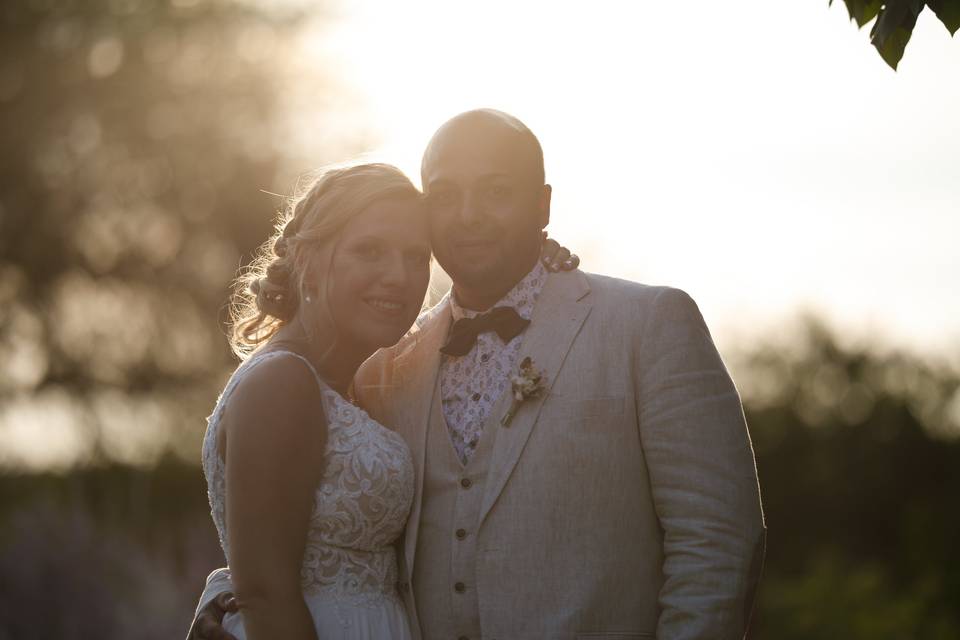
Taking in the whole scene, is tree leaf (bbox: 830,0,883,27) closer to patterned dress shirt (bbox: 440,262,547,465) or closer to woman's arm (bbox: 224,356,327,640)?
patterned dress shirt (bbox: 440,262,547,465)

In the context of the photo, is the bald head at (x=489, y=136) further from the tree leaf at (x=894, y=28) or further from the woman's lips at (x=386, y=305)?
the tree leaf at (x=894, y=28)

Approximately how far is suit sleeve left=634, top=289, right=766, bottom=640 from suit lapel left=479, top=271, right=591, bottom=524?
1.02ft

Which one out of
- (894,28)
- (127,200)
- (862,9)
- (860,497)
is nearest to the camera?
(894,28)

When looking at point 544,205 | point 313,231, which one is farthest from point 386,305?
point 544,205

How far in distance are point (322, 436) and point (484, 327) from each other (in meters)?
0.78

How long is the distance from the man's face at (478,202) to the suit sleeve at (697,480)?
0.64m

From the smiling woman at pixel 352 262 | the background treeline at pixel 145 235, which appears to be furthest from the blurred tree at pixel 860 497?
the smiling woman at pixel 352 262

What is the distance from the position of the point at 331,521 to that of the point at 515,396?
0.77 meters

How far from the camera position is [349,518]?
14.3 ft

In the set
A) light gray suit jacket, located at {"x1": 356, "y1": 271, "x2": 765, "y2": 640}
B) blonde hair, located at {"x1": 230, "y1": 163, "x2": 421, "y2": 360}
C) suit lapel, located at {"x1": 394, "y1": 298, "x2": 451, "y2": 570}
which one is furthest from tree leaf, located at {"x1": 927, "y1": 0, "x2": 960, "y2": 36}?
suit lapel, located at {"x1": 394, "y1": 298, "x2": 451, "y2": 570}

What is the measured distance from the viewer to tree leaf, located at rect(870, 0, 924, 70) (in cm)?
384

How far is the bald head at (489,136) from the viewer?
15.4 ft

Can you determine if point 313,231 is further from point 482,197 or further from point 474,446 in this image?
point 474,446

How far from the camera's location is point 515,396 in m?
4.48
